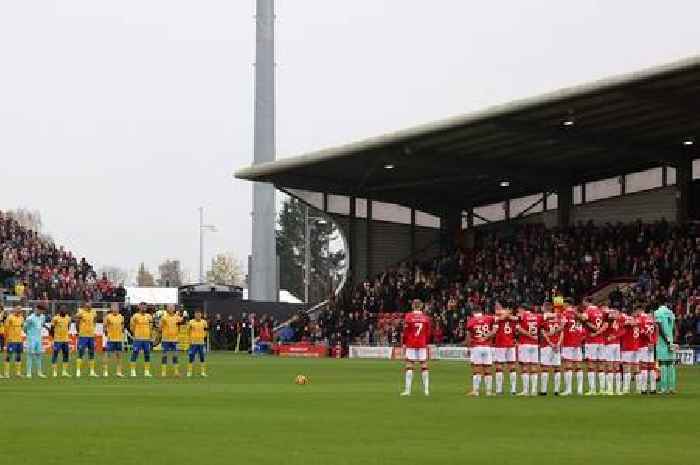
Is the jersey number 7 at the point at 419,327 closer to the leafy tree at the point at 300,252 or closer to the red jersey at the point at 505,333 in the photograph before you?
the red jersey at the point at 505,333

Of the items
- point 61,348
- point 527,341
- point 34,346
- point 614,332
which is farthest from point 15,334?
point 614,332

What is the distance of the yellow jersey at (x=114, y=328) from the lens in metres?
46.9

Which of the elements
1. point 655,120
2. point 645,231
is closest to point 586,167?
point 645,231

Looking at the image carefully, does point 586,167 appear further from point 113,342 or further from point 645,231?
point 113,342

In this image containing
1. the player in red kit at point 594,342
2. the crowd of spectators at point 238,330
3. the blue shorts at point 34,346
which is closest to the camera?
the player in red kit at point 594,342

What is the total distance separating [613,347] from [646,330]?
0.87 metres

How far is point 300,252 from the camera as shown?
186375mm

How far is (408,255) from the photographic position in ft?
274

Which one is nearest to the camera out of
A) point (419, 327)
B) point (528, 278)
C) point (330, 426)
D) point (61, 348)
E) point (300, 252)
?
point (330, 426)

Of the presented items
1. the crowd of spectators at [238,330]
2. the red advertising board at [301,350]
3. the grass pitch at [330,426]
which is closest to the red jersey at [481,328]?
the grass pitch at [330,426]

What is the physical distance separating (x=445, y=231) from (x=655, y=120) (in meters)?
24.4

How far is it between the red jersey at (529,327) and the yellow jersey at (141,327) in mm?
16272

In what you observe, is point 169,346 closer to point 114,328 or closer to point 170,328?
point 170,328

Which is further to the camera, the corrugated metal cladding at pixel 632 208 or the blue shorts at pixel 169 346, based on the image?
the corrugated metal cladding at pixel 632 208
